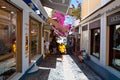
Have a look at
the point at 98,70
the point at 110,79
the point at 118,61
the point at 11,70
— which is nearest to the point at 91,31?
the point at 98,70

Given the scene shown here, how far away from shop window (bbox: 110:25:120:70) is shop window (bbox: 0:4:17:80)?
3999 millimetres

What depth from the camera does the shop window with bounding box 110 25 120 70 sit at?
8.55 meters

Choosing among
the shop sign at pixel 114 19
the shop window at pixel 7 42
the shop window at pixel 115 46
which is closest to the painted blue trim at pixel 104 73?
the shop window at pixel 115 46

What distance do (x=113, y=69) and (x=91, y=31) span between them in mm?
5735

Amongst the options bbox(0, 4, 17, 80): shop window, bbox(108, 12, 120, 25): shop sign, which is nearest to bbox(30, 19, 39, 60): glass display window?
bbox(0, 4, 17, 80): shop window

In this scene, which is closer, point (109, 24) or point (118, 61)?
point (118, 61)

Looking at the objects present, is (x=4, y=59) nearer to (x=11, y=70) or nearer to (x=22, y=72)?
(x=11, y=70)

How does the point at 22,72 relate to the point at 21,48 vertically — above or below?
below

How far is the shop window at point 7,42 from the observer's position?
20.7 ft

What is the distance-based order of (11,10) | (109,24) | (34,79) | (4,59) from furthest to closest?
(109,24) < (34,79) < (11,10) < (4,59)

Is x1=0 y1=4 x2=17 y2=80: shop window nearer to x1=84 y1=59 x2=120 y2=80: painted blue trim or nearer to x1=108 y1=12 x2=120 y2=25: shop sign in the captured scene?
x1=84 y1=59 x2=120 y2=80: painted blue trim

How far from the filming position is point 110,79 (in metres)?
7.72

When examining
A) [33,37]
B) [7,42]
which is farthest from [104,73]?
[33,37]

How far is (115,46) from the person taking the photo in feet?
29.0
